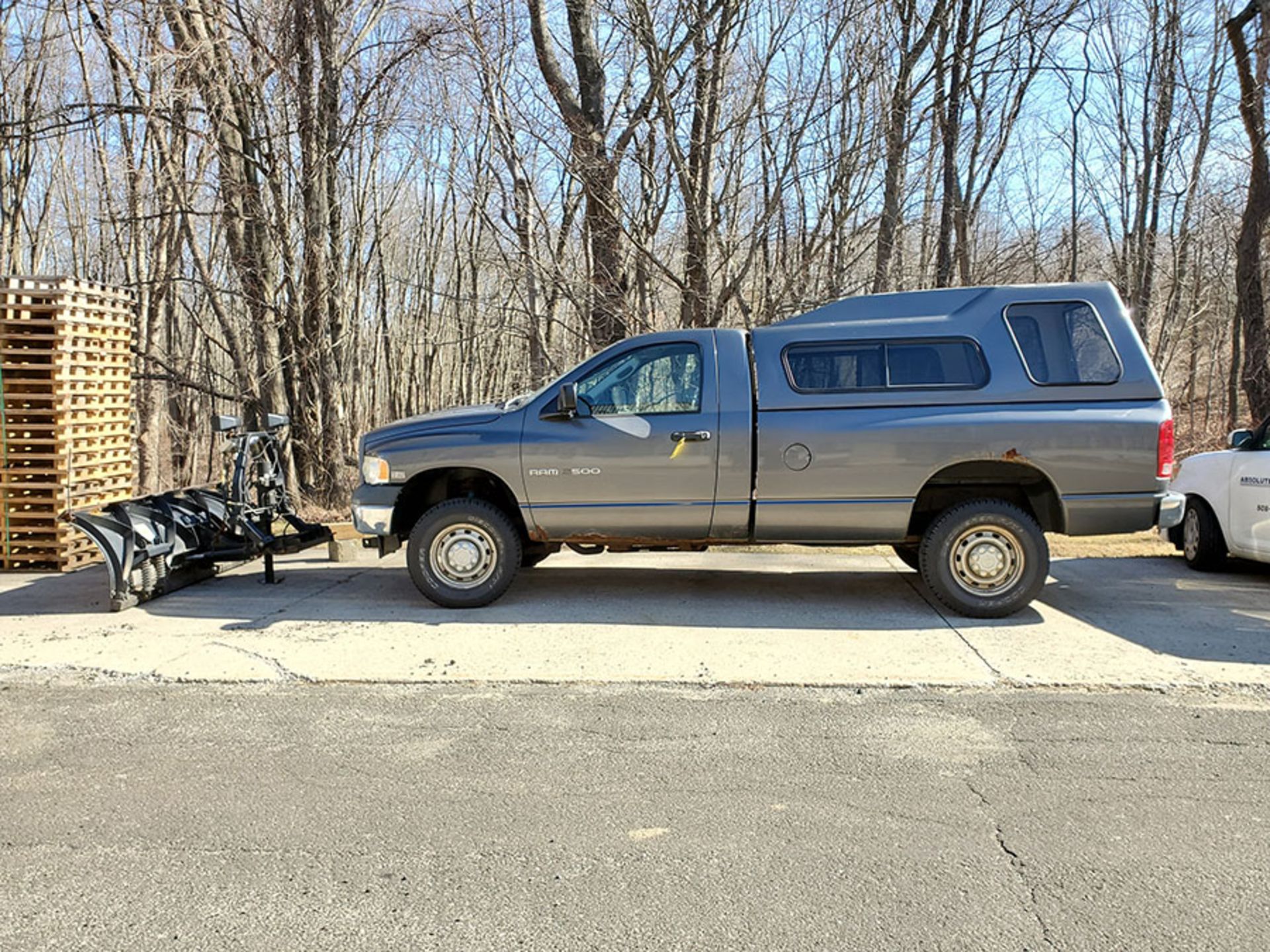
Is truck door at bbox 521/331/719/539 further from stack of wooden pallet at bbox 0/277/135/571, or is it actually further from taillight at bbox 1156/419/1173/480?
stack of wooden pallet at bbox 0/277/135/571

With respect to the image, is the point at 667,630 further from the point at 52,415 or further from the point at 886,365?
the point at 52,415

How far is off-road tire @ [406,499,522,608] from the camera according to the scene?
6801mm

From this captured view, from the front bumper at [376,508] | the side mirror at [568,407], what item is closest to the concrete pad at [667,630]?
the front bumper at [376,508]

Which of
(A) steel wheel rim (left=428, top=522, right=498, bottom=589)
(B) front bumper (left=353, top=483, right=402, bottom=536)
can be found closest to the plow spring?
(B) front bumper (left=353, top=483, right=402, bottom=536)

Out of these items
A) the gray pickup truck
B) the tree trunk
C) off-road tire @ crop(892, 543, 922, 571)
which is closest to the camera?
the gray pickup truck

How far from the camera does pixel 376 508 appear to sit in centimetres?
688

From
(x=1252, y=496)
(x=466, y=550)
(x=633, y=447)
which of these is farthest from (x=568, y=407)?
(x=1252, y=496)

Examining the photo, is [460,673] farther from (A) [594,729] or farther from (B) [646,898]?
(B) [646,898]

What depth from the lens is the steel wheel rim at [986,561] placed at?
6512 mm

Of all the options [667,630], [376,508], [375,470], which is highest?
[375,470]

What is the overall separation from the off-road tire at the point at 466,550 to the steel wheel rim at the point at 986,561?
10.9 feet

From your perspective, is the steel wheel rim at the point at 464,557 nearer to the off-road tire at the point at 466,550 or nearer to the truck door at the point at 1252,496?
the off-road tire at the point at 466,550

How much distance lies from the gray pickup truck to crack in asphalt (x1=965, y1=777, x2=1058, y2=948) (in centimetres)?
302

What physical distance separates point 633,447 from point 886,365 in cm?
197
